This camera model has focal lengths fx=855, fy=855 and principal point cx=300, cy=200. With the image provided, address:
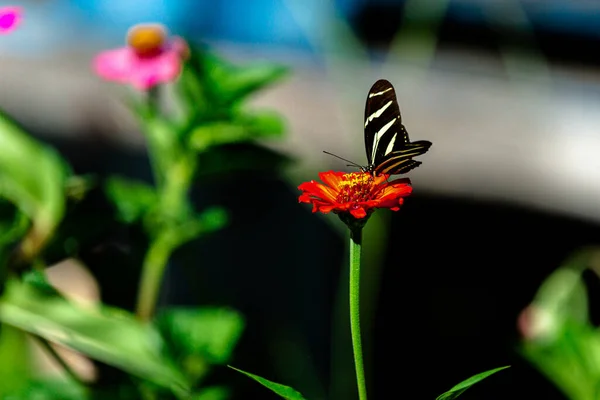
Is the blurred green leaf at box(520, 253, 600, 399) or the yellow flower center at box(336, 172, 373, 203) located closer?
the yellow flower center at box(336, 172, 373, 203)

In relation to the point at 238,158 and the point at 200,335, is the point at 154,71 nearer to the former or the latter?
the point at 238,158

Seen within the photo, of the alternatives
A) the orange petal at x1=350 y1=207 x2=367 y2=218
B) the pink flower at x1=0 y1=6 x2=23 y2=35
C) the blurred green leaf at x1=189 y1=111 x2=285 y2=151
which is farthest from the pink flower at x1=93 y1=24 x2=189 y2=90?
the orange petal at x1=350 y1=207 x2=367 y2=218

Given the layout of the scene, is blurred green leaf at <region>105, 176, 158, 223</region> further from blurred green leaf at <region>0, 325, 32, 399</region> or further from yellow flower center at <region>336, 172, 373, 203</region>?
yellow flower center at <region>336, 172, 373, 203</region>

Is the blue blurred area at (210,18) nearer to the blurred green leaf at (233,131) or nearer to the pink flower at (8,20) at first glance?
the blurred green leaf at (233,131)

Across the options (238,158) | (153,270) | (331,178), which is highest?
(331,178)

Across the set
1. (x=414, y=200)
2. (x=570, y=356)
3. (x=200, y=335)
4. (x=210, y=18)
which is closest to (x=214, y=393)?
(x=200, y=335)

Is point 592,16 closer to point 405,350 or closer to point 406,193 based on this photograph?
point 405,350
